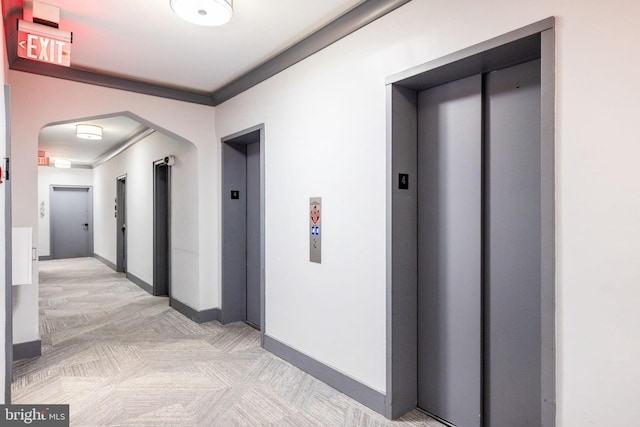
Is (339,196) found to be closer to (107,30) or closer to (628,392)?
(628,392)

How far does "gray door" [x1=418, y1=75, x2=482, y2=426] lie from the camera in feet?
7.39

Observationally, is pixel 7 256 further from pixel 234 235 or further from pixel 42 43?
pixel 234 235

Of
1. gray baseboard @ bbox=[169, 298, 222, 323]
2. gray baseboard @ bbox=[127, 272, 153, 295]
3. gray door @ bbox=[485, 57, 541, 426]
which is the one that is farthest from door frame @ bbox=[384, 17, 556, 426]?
gray baseboard @ bbox=[127, 272, 153, 295]

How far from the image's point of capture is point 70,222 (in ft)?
34.7

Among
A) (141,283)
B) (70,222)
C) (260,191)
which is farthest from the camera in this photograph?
(70,222)

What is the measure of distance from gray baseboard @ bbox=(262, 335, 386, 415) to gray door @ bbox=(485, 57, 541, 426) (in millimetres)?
715

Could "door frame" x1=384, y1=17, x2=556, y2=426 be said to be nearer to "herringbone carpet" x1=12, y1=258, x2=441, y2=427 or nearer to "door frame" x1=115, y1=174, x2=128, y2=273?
"herringbone carpet" x1=12, y1=258, x2=441, y2=427

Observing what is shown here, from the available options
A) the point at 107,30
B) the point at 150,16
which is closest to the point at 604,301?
the point at 150,16

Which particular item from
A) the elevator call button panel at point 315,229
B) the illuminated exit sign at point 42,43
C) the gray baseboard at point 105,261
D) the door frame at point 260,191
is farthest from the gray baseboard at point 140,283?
the illuminated exit sign at point 42,43

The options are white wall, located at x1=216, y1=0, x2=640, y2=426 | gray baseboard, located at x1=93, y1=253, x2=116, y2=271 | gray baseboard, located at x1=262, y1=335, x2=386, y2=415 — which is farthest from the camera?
gray baseboard, located at x1=93, y1=253, x2=116, y2=271

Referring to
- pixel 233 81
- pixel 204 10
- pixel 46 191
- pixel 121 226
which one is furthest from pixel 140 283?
pixel 46 191

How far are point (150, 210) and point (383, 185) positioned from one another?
4936mm

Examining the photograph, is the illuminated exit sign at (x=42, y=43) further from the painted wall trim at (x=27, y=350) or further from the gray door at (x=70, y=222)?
the gray door at (x=70, y=222)

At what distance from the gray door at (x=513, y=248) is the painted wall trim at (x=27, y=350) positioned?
3.85 m
